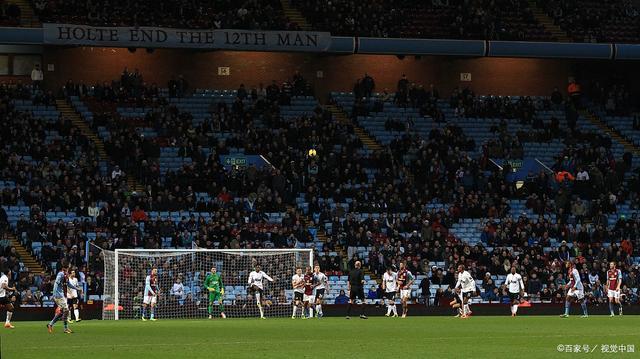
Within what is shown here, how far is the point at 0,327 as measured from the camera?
3419cm

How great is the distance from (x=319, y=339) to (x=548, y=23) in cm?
3840

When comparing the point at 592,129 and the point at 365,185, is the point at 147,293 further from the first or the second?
the point at 592,129

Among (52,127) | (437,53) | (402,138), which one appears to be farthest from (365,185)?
(52,127)

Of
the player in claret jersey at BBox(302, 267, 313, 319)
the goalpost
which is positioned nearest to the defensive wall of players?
the goalpost

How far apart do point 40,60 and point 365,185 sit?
54.7 feet

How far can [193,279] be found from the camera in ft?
139

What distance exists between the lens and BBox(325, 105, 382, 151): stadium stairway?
56688 millimetres

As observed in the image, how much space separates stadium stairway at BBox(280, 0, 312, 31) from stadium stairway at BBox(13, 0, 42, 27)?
11649 millimetres

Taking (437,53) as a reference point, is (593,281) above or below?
below

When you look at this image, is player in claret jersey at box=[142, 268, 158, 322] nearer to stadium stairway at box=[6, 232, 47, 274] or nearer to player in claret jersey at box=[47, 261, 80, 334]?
stadium stairway at box=[6, 232, 47, 274]

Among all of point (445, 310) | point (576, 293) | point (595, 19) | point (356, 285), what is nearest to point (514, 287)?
point (576, 293)

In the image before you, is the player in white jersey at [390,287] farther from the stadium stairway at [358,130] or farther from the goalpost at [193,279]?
the stadium stairway at [358,130]

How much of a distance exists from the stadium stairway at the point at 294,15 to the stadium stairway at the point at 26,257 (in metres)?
18.2

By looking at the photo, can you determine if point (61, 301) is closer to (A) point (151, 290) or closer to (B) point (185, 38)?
(A) point (151, 290)
